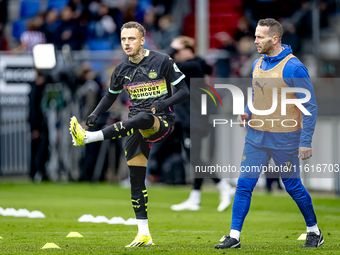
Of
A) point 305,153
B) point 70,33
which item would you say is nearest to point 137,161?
point 305,153

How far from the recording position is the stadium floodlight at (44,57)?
15.3 m

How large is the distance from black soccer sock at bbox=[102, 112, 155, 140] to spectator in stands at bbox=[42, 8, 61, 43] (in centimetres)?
1169

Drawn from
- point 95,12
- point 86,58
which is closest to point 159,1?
point 95,12

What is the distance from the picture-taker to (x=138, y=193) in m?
6.00

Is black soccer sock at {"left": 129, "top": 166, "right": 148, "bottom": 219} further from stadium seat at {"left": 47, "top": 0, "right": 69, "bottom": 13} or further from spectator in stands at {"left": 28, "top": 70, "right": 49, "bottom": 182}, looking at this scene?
stadium seat at {"left": 47, "top": 0, "right": 69, "bottom": 13}

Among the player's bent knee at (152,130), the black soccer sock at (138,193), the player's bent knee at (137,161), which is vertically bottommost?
the black soccer sock at (138,193)

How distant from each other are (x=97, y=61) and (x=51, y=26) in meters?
2.45

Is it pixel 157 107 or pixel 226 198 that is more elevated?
pixel 157 107

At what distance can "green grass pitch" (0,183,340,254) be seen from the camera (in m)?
5.88

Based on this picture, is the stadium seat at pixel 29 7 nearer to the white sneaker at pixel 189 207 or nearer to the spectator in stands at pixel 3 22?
the spectator in stands at pixel 3 22

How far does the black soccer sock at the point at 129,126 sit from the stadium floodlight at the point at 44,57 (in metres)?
10.0

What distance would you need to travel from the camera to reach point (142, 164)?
6023 millimetres

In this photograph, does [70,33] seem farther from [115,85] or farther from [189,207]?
[115,85]

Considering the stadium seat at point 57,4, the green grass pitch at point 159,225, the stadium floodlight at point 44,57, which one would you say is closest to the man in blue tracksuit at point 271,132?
the green grass pitch at point 159,225
